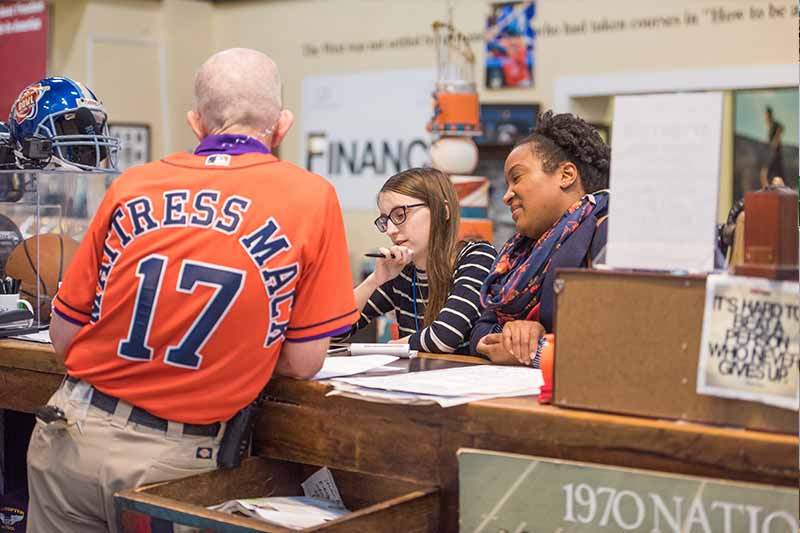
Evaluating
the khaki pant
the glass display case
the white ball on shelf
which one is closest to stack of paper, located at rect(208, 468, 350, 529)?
the khaki pant

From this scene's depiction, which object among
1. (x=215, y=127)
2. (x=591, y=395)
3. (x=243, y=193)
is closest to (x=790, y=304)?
(x=591, y=395)

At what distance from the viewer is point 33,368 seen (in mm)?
2486

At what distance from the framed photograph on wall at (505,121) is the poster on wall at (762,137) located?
154 cm

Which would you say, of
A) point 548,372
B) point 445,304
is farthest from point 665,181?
point 445,304

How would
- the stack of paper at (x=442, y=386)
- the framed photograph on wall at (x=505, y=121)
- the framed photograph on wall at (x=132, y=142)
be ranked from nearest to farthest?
the stack of paper at (x=442, y=386) → the framed photograph on wall at (x=505, y=121) → the framed photograph on wall at (x=132, y=142)

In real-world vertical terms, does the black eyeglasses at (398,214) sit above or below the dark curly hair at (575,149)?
below

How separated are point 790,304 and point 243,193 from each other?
958 millimetres

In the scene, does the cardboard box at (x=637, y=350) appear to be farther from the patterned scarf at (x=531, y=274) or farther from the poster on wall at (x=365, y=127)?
the poster on wall at (x=365, y=127)

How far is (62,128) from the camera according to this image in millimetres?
3061

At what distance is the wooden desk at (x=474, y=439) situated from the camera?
1.58m

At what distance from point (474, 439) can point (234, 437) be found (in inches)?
19.0

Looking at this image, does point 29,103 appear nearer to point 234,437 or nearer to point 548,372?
point 234,437

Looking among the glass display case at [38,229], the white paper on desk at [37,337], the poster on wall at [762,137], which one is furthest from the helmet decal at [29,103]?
the poster on wall at [762,137]

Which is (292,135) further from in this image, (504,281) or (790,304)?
(790,304)
